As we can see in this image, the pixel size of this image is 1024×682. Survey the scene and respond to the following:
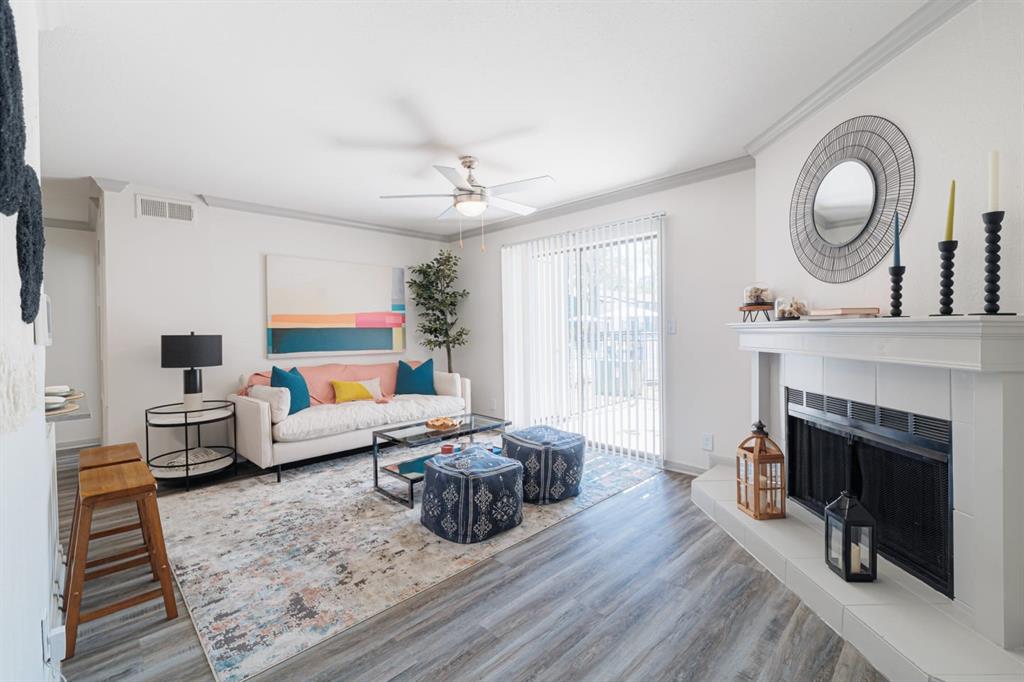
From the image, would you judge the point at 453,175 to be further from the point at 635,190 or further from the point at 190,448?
the point at 190,448

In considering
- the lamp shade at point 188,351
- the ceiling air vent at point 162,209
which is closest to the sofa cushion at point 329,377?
the lamp shade at point 188,351

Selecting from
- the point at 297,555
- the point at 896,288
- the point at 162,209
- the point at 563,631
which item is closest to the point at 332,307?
the point at 162,209

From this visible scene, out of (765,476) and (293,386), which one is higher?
(293,386)

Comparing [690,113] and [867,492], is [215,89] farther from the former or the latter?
[867,492]

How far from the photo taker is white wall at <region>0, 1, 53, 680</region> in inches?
31.6

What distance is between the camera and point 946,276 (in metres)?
1.84

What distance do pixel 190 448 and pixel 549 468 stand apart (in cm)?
343

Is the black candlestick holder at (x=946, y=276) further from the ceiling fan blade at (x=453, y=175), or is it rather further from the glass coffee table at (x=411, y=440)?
the glass coffee table at (x=411, y=440)

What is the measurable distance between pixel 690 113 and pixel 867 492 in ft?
7.81

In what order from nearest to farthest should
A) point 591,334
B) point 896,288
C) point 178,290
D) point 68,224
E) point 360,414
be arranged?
point 896,288, point 178,290, point 360,414, point 591,334, point 68,224

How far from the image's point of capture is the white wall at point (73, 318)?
15.6 feet

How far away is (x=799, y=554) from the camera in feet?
7.63

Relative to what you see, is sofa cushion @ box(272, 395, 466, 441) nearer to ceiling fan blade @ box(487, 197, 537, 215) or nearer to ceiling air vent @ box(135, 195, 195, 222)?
ceiling air vent @ box(135, 195, 195, 222)

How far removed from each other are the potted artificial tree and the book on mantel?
4.15m
